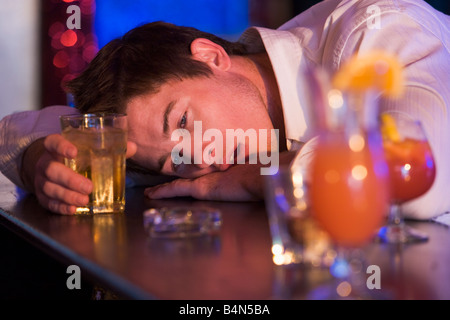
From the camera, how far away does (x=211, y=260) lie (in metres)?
0.89

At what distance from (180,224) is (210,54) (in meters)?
0.90

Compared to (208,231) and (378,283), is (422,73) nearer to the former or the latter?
(208,231)

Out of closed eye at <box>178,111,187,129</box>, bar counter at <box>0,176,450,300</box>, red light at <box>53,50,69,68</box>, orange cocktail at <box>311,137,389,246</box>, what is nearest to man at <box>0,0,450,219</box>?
closed eye at <box>178,111,187,129</box>

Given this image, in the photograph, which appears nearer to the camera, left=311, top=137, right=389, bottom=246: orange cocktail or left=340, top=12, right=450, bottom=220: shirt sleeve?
left=311, top=137, right=389, bottom=246: orange cocktail

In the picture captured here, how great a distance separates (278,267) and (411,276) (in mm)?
169

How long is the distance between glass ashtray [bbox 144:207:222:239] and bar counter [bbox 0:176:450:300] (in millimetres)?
22

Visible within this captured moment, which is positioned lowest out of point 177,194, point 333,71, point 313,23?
point 177,194

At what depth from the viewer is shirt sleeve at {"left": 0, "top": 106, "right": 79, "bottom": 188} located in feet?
5.83

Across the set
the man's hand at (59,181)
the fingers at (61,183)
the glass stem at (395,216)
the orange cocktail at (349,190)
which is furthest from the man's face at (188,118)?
the orange cocktail at (349,190)

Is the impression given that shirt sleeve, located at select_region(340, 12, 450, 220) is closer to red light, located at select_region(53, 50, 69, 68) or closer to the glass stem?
the glass stem

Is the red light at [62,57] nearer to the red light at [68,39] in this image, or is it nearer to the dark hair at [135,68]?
the red light at [68,39]

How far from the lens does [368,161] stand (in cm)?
73

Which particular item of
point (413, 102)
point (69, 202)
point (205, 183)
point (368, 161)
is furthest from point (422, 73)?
point (69, 202)

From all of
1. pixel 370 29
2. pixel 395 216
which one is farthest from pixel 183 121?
pixel 395 216
